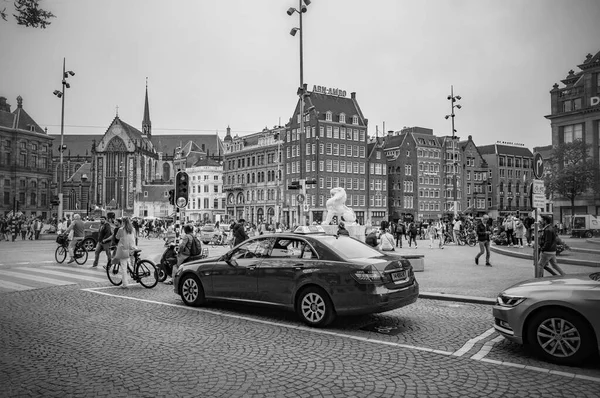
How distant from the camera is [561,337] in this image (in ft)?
18.2

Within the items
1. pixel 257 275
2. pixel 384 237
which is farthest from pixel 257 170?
pixel 257 275

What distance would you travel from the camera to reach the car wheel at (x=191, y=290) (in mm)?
9156

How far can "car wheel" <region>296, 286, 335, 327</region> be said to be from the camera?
733 centimetres

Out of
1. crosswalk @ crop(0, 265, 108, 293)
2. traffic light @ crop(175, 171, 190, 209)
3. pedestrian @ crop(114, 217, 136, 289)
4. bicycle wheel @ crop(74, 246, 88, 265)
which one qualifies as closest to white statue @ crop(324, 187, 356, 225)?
traffic light @ crop(175, 171, 190, 209)

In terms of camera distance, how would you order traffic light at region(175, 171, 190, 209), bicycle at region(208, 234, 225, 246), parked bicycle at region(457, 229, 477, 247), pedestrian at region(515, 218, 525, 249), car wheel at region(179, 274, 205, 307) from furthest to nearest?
1. bicycle at region(208, 234, 225, 246)
2. parked bicycle at region(457, 229, 477, 247)
3. pedestrian at region(515, 218, 525, 249)
4. traffic light at region(175, 171, 190, 209)
5. car wheel at region(179, 274, 205, 307)

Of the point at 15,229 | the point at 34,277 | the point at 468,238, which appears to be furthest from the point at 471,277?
the point at 15,229

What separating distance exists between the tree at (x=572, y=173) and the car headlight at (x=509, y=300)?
54.8m

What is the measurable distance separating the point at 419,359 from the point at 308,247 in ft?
8.88

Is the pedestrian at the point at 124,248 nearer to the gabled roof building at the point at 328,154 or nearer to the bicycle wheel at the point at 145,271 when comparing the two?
the bicycle wheel at the point at 145,271

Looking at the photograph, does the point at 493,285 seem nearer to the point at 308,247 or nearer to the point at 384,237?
the point at 384,237

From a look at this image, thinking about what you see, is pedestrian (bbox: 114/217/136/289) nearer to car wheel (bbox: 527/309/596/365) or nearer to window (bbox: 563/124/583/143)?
car wheel (bbox: 527/309/596/365)

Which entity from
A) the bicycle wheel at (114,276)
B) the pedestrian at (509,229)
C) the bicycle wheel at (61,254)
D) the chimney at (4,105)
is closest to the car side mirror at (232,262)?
the bicycle wheel at (114,276)

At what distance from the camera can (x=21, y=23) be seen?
757 centimetres

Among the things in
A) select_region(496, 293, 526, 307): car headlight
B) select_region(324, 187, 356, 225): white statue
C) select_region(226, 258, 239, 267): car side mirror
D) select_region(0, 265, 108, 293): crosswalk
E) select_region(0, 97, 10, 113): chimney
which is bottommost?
select_region(0, 265, 108, 293): crosswalk
